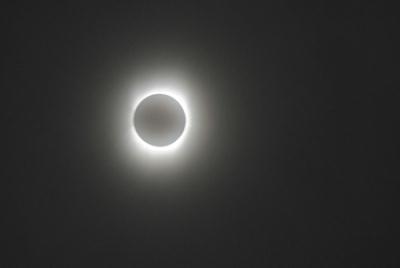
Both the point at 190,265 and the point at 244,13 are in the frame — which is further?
the point at 190,265

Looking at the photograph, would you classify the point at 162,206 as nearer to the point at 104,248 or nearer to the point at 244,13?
the point at 104,248

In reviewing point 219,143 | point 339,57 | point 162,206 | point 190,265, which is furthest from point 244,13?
point 190,265

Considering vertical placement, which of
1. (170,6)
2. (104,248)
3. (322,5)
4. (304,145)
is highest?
(322,5)

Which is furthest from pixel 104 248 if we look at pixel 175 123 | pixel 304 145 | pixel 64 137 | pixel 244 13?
pixel 244 13

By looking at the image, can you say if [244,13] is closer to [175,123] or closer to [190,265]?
[175,123]

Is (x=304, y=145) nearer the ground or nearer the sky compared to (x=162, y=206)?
nearer the sky

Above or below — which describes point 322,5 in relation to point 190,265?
above
